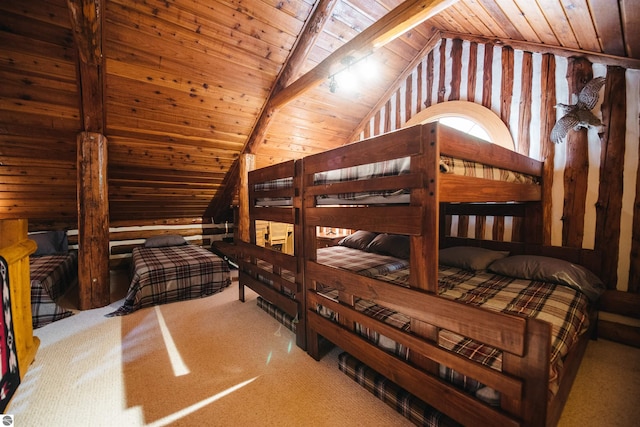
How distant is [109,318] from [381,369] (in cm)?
280

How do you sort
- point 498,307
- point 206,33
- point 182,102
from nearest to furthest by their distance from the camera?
point 498,307
point 206,33
point 182,102

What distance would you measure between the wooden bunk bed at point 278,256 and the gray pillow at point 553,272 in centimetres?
178

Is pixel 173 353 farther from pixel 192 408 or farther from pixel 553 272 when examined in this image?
pixel 553 272

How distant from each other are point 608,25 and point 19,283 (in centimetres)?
450

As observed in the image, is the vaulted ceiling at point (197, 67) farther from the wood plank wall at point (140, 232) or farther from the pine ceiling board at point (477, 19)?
the wood plank wall at point (140, 232)

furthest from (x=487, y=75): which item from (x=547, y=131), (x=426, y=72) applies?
(x=547, y=131)

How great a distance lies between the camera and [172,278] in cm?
318

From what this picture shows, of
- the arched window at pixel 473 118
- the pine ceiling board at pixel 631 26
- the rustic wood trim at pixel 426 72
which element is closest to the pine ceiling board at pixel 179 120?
the rustic wood trim at pixel 426 72

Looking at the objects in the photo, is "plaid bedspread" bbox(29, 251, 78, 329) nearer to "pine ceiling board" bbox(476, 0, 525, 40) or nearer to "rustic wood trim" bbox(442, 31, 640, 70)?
"pine ceiling board" bbox(476, 0, 525, 40)

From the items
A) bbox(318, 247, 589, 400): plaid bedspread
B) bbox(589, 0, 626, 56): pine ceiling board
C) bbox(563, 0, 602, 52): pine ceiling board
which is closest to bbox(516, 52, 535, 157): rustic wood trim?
bbox(563, 0, 602, 52): pine ceiling board

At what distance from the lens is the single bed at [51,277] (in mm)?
2561

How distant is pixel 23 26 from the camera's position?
2.27m

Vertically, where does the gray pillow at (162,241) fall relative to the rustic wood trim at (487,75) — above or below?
below

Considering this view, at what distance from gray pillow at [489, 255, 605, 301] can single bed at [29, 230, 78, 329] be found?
4.26 meters
